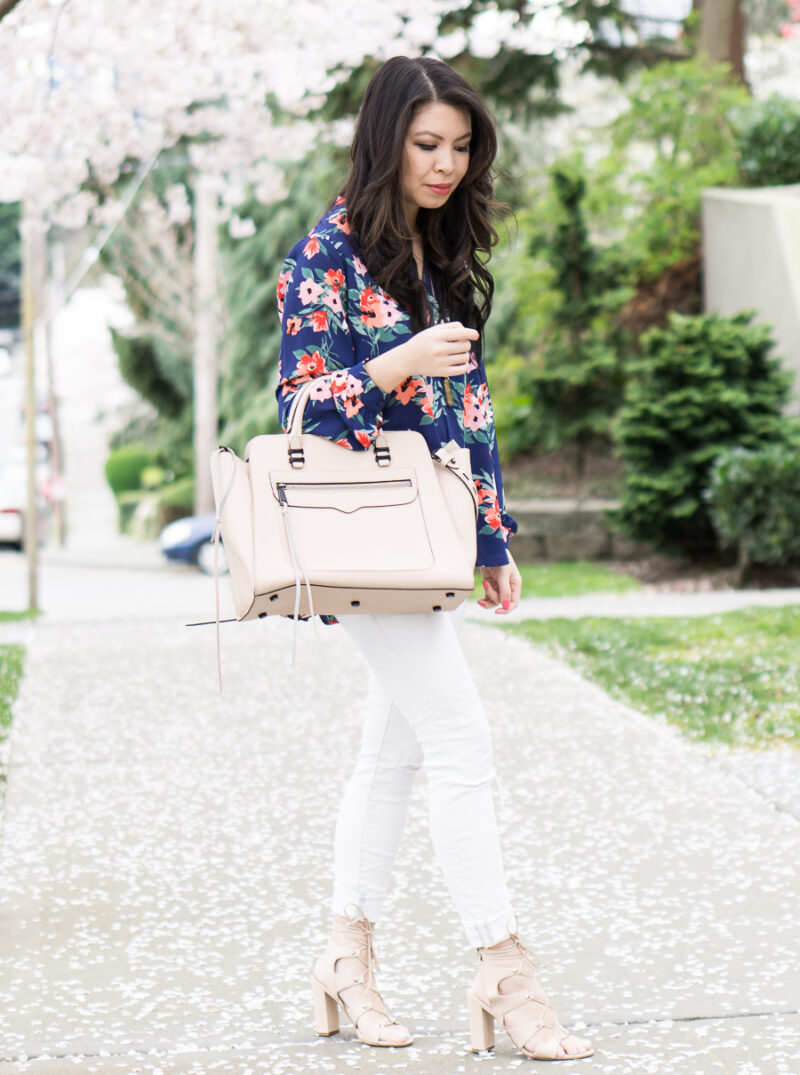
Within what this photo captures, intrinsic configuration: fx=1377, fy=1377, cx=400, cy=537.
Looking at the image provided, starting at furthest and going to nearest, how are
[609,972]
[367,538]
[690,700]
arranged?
[690,700]
[609,972]
[367,538]

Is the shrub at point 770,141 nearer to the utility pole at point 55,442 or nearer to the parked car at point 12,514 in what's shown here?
the parked car at point 12,514

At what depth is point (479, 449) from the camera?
2.51 metres

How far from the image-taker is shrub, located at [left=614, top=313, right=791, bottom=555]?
10430mm

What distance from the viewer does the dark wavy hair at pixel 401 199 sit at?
7.81 feet

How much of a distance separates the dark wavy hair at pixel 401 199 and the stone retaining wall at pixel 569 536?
31.7 feet

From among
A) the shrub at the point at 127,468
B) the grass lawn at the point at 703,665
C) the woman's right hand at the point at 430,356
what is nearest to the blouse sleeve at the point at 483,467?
the woman's right hand at the point at 430,356

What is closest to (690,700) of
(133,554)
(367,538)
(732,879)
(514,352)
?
(732,879)

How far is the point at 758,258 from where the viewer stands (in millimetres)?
11672

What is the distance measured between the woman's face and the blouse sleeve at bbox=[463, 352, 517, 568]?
12.6 inches

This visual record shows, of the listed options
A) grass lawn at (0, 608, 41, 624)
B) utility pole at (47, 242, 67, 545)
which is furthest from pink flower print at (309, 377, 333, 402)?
utility pole at (47, 242, 67, 545)

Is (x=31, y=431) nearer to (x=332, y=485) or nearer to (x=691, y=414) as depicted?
(x=691, y=414)

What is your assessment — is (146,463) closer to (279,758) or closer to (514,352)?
(514,352)

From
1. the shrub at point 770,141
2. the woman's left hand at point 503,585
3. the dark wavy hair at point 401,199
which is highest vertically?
the shrub at point 770,141

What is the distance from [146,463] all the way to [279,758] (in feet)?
Answer: 96.4
